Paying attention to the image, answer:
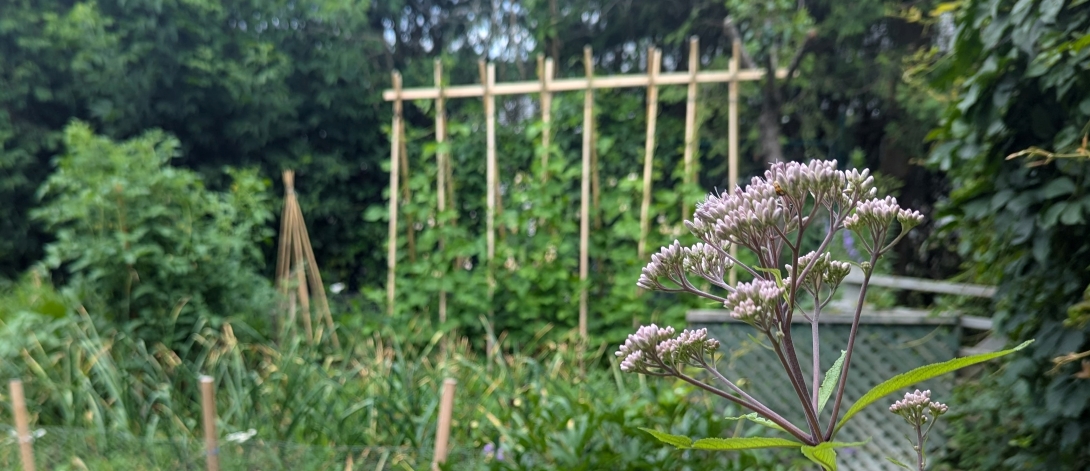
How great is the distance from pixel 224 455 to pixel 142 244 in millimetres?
1705

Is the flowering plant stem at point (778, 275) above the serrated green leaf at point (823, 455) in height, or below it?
above

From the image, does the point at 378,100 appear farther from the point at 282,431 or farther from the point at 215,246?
the point at 282,431

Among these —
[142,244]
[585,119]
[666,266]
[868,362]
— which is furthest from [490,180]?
[666,266]

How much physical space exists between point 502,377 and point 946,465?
5.56ft

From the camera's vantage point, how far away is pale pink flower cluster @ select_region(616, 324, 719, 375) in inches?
29.9

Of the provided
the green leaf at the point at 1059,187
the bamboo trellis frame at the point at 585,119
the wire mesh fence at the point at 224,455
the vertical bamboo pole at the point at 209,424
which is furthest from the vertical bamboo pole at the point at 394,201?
the green leaf at the point at 1059,187

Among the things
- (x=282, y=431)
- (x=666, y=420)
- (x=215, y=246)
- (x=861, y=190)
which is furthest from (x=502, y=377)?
(x=861, y=190)

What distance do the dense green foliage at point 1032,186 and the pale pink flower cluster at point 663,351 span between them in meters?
1.12

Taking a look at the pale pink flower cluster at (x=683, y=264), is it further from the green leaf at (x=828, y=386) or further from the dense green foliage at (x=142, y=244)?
the dense green foliage at (x=142, y=244)

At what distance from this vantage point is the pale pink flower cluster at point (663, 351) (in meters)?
0.76

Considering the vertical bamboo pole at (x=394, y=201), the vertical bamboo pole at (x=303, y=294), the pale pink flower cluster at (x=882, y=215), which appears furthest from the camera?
the vertical bamboo pole at (x=394, y=201)

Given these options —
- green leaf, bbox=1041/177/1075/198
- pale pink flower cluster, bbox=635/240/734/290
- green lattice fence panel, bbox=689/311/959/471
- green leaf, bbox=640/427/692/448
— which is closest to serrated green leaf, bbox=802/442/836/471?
green leaf, bbox=640/427/692/448

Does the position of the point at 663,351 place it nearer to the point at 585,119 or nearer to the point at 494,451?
the point at 494,451

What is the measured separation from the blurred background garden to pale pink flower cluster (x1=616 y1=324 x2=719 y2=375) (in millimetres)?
1058
